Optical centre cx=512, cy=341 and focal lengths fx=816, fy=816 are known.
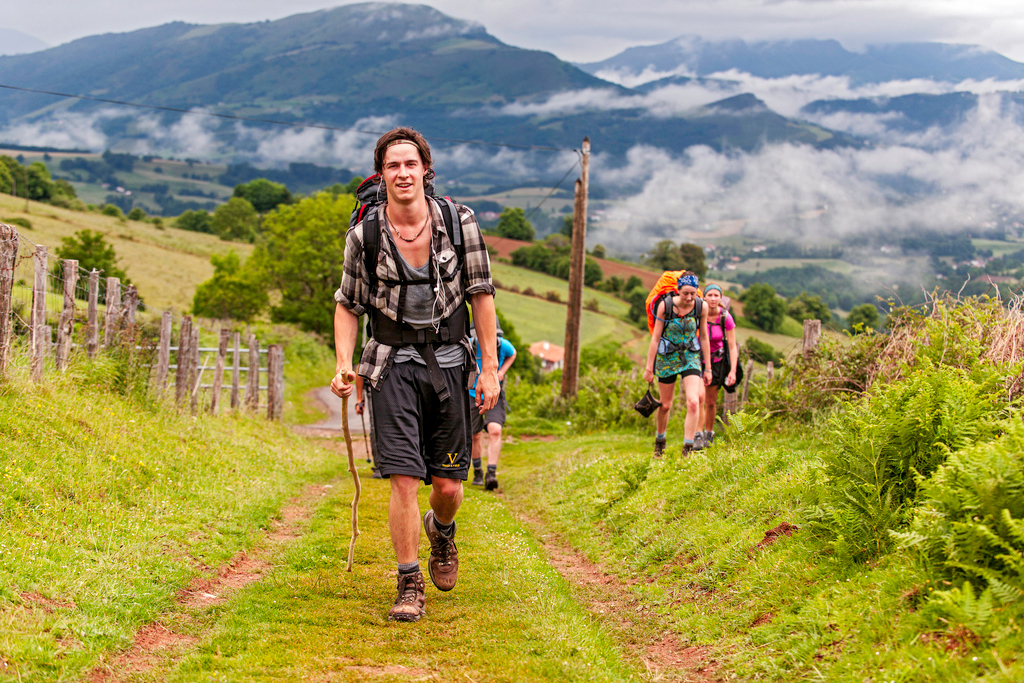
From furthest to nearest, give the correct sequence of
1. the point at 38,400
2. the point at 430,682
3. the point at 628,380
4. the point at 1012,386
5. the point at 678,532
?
the point at 628,380 → the point at 38,400 → the point at 678,532 → the point at 1012,386 → the point at 430,682

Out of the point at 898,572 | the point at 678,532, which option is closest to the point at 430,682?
the point at 898,572

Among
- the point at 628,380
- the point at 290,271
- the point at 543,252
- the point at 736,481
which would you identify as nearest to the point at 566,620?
the point at 736,481

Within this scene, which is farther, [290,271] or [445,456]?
[290,271]

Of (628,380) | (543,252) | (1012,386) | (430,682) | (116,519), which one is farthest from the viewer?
(543,252)

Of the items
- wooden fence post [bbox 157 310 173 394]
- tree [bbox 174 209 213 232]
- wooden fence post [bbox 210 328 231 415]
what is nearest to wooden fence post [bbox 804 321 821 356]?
wooden fence post [bbox 157 310 173 394]

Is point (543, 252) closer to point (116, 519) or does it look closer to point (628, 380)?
point (628, 380)

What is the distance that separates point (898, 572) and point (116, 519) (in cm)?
530

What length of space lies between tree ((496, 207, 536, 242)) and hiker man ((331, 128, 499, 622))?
321ft

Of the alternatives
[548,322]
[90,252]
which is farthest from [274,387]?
[548,322]

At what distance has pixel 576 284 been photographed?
73.7 feet

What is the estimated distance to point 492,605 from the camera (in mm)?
5129

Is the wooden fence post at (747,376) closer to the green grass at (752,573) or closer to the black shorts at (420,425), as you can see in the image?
the green grass at (752,573)

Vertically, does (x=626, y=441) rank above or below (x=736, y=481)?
below

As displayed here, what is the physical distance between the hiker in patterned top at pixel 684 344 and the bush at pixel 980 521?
5671 millimetres
